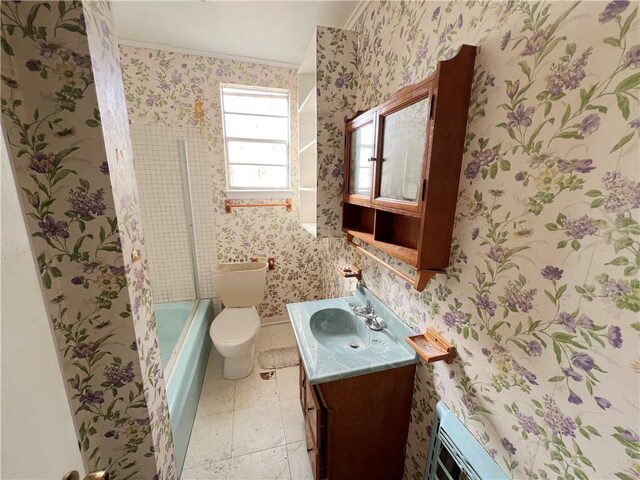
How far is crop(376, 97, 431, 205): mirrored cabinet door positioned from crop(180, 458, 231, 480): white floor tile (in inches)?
65.4

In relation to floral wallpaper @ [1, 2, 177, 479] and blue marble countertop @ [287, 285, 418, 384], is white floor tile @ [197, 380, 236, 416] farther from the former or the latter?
blue marble countertop @ [287, 285, 418, 384]

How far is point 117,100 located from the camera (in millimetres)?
817

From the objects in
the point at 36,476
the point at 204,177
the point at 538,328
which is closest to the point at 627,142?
the point at 538,328

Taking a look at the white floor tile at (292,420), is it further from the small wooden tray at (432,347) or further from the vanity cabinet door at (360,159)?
the vanity cabinet door at (360,159)

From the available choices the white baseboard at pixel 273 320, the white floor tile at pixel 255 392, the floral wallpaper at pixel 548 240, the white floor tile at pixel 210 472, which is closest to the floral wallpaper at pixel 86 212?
the white floor tile at pixel 210 472

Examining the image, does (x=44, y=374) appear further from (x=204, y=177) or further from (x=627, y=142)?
(x=204, y=177)

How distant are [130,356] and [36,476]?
1.36ft

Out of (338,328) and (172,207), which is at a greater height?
(172,207)

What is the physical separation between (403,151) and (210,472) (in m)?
1.89

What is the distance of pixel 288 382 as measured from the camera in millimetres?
1956

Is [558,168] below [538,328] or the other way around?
the other way around

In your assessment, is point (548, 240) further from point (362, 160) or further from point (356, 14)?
point (356, 14)

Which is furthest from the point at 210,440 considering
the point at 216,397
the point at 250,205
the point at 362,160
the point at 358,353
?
the point at 362,160

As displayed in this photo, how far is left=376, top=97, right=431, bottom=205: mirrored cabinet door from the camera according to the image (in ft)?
2.91
